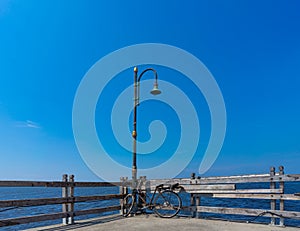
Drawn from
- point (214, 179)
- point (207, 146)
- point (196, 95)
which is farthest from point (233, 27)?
point (214, 179)

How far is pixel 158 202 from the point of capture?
6906 mm

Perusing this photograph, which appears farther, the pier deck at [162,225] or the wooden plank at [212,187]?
the wooden plank at [212,187]

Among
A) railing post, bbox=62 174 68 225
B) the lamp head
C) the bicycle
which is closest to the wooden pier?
railing post, bbox=62 174 68 225

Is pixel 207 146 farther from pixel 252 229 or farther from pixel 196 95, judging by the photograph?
pixel 252 229

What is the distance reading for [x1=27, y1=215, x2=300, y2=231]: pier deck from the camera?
5109 mm

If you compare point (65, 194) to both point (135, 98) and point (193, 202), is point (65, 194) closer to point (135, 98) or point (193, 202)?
point (193, 202)

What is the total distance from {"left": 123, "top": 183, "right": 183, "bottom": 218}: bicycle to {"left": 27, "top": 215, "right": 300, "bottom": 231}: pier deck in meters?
0.53

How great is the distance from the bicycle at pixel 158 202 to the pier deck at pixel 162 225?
1.73ft

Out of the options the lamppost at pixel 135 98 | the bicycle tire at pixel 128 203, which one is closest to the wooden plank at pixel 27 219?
the bicycle tire at pixel 128 203

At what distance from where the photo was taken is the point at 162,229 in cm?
505

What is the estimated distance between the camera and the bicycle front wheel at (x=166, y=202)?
21.9 ft

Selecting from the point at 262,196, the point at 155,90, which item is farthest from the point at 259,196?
the point at 155,90

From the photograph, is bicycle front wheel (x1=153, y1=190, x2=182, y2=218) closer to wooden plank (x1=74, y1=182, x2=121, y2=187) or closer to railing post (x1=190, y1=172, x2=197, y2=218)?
railing post (x1=190, y1=172, x2=197, y2=218)

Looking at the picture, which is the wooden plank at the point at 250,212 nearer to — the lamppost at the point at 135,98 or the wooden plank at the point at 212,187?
the wooden plank at the point at 212,187
